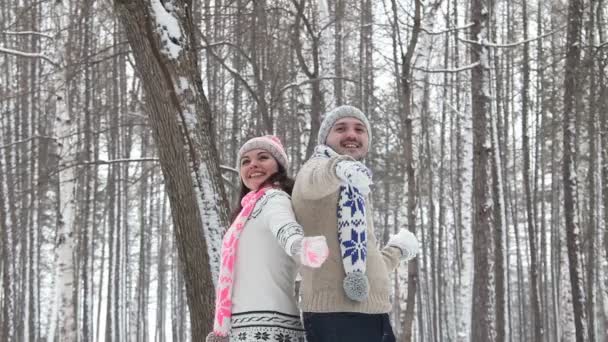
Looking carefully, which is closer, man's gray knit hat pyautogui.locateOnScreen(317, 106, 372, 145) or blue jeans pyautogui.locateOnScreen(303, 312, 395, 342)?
blue jeans pyautogui.locateOnScreen(303, 312, 395, 342)

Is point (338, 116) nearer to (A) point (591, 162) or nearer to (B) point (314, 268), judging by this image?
(B) point (314, 268)

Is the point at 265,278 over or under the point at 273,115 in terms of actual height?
under

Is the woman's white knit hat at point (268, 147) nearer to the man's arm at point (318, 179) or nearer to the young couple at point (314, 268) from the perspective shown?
the young couple at point (314, 268)

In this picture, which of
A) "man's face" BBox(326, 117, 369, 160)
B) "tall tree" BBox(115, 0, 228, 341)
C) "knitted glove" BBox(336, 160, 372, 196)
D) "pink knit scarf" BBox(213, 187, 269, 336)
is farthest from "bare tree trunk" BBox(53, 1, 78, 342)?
"knitted glove" BBox(336, 160, 372, 196)

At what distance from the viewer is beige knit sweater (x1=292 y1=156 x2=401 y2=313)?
2.65 metres

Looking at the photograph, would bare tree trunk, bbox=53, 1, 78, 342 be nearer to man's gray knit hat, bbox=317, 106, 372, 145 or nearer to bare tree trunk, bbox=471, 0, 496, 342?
bare tree trunk, bbox=471, 0, 496, 342

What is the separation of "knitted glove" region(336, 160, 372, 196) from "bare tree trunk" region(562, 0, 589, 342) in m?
8.84

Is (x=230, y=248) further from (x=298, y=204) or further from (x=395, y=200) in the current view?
(x=395, y=200)

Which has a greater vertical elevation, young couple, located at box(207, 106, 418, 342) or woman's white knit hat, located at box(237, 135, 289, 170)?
woman's white knit hat, located at box(237, 135, 289, 170)

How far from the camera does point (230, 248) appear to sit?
2.87 m

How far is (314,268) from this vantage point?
264 centimetres

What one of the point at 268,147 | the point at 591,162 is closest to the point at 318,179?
the point at 268,147

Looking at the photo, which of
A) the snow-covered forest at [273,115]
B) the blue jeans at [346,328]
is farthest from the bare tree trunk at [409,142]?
the blue jeans at [346,328]

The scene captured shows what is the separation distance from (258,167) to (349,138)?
0.45m
